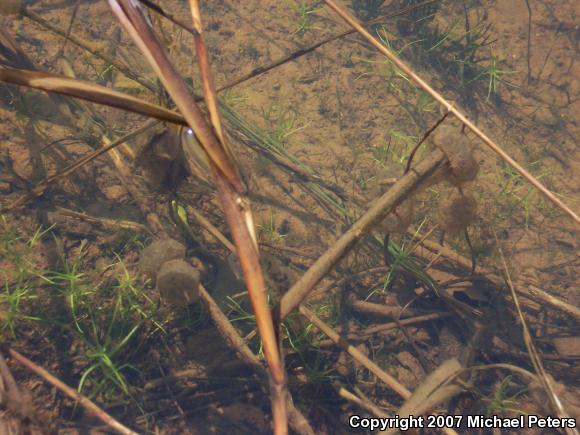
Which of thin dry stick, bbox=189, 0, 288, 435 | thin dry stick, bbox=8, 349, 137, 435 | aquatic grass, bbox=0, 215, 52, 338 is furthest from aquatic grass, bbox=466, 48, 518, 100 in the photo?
thin dry stick, bbox=8, 349, 137, 435

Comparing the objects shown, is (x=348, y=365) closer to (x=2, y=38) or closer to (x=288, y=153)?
(x=288, y=153)

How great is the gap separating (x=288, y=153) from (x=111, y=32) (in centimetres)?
181

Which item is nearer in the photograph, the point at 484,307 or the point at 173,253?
the point at 173,253

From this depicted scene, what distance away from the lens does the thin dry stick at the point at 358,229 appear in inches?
62.1

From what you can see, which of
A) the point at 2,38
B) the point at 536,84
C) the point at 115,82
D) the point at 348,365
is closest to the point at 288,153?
the point at 115,82

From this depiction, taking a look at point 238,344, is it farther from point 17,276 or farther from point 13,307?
point 17,276

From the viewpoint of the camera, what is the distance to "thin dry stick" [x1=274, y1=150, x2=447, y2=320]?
1578 mm

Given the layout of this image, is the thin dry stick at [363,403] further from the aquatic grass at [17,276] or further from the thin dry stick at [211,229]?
the aquatic grass at [17,276]

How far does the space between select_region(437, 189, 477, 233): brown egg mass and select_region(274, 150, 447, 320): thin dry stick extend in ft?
1.41

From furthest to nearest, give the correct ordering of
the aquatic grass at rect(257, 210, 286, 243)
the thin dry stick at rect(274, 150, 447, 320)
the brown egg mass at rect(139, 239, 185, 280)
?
the aquatic grass at rect(257, 210, 286, 243)
the brown egg mass at rect(139, 239, 185, 280)
the thin dry stick at rect(274, 150, 447, 320)

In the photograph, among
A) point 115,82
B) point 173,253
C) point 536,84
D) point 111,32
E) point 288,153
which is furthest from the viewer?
point 536,84

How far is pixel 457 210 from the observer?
94.6 inches

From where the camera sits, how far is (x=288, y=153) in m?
3.27

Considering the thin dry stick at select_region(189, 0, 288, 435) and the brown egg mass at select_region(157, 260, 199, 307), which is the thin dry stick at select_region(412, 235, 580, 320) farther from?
the thin dry stick at select_region(189, 0, 288, 435)
